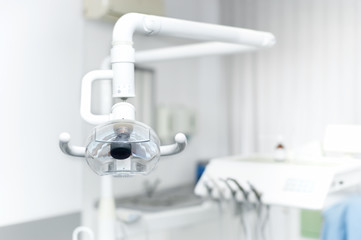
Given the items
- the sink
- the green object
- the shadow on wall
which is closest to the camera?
the shadow on wall

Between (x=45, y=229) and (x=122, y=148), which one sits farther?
(x=45, y=229)

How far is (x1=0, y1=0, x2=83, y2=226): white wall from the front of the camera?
1.99 metres

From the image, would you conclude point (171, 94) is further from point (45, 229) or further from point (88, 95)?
point (88, 95)

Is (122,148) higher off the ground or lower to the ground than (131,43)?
lower

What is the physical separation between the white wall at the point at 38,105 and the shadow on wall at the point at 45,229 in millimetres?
31

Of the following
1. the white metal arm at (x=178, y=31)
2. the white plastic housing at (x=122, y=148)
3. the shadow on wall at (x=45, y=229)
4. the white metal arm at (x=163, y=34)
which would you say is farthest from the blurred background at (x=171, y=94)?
the white plastic housing at (x=122, y=148)

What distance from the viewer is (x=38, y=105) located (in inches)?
83.0

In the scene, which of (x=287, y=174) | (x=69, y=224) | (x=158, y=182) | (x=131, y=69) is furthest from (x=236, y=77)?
(x=131, y=69)

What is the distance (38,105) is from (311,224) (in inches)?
59.8

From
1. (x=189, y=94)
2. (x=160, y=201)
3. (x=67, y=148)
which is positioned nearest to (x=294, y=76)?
(x=189, y=94)

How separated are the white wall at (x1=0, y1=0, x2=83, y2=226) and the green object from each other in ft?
3.93

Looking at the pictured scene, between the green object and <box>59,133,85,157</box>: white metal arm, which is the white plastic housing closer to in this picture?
<box>59,133,85,157</box>: white metal arm

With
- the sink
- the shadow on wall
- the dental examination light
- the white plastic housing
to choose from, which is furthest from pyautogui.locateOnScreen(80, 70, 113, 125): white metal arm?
the sink

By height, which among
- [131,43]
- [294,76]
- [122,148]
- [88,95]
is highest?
[294,76]
